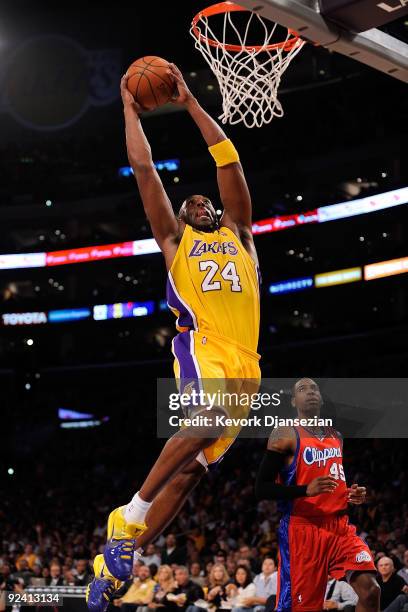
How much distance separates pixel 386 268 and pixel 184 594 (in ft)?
44.8

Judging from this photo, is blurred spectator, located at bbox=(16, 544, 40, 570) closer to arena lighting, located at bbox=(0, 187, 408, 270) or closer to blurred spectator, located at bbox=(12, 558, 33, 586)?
blurred spectator, located at bbox=(12, 558, 33, 586)

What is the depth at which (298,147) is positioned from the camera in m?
25.6

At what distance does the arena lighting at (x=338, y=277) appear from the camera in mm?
23141

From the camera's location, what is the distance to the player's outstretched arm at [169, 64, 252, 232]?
5.62 meters

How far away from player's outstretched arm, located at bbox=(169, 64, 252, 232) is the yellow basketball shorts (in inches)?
37.4

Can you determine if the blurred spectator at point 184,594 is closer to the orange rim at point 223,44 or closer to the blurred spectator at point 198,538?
the blurred spectator at point 198,538

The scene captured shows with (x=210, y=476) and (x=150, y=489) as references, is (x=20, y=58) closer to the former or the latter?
(x=210, y=476)

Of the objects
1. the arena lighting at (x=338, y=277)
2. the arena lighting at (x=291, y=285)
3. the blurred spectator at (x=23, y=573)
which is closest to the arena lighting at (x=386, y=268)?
the arena lighting at (x=338, y=277)

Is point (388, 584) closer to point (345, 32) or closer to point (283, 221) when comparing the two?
point (345, 32)

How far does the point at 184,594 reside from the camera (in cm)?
1047

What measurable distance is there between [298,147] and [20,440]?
41.0ft

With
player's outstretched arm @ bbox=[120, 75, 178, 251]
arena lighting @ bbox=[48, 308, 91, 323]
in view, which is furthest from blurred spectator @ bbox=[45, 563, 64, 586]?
arena lighting @ bbox=[48, 308, 91, 323]

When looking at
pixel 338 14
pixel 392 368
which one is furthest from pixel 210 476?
pixel 338 14

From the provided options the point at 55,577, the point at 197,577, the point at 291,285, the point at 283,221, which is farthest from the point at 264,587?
the point at 283,221
